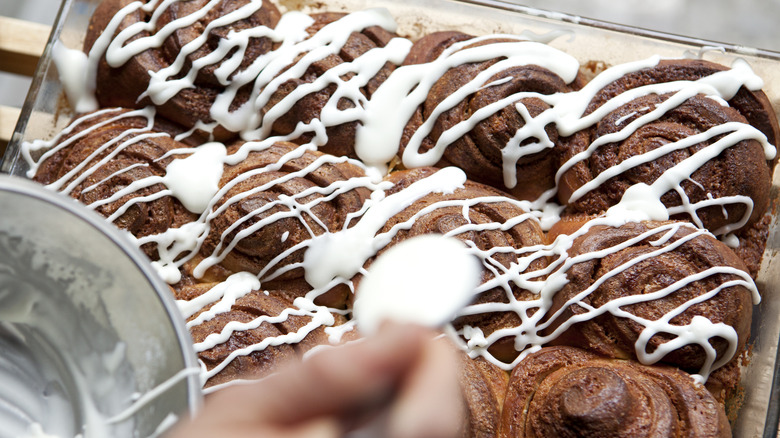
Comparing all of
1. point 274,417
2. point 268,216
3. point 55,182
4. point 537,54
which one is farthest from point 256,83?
point 274,417

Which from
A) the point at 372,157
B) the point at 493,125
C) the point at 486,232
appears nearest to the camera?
the point at 486,232

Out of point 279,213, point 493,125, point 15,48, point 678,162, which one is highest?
point 678,162

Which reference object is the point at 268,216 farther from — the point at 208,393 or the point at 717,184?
the point at 717,184

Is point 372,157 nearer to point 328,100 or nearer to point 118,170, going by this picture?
point 328,100

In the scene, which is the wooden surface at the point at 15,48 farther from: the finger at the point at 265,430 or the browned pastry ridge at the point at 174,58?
the finger at the point at 265,430

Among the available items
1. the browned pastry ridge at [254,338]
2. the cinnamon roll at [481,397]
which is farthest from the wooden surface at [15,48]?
the cinnamon roll at [481,397]

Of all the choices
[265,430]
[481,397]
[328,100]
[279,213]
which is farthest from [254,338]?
[265,430]
